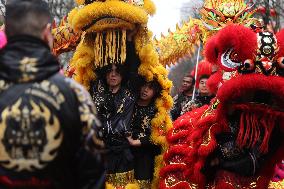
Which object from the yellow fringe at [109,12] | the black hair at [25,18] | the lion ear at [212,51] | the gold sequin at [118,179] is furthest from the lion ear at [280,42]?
the black hair at [25,18]

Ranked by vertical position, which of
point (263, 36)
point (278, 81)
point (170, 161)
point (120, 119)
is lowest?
point (170, 161)

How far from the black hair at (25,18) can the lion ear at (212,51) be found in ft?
6.82

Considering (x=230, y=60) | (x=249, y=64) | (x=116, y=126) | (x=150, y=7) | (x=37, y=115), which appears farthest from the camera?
(x=150, y=7)

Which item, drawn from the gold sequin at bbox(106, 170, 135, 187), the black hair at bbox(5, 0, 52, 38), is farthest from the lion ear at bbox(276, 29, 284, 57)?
the black hair at bbox(5, 0, 52, 38)

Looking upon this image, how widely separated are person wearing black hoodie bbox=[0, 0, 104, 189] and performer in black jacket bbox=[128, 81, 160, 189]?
95.0 inches

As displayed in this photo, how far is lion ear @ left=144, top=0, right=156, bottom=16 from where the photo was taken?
5.25 metres

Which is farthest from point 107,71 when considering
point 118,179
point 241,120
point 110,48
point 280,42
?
point 280,42

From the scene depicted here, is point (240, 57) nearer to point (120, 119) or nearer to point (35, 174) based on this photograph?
point (120, 119)

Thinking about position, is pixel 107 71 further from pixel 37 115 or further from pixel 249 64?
pixel 37 115

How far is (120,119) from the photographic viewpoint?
496 cm

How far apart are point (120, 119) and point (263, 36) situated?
5.11ft

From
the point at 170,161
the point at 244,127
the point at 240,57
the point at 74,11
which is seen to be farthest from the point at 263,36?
the point at 74,11

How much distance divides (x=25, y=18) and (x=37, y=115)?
0.50 m

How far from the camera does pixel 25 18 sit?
2.72 metres
